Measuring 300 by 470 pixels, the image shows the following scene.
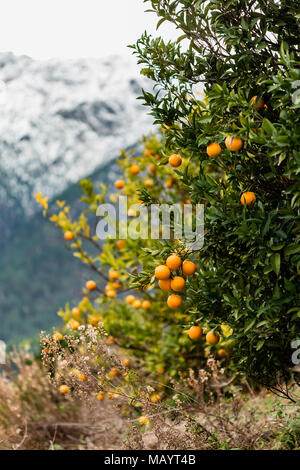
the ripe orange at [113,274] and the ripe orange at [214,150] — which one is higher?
the ripe orange at [214,150]

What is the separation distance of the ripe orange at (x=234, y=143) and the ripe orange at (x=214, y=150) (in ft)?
0.21

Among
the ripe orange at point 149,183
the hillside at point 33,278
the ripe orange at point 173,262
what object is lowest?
the hillside at point 33,278

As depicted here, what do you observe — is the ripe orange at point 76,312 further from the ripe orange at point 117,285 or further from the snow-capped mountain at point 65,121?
the snow-capped mountain at point 65,121

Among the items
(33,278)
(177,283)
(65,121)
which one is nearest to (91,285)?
(177,283)

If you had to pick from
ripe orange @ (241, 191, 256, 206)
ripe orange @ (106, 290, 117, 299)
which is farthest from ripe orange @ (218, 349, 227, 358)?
ripe orange @ (241, 191, 256, 206)

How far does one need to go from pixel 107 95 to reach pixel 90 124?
0.62 meters

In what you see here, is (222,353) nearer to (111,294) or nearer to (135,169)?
(111,294)

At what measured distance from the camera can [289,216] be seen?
4.62ft

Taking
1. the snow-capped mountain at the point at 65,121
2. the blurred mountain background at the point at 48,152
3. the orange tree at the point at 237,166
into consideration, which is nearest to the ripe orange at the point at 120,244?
the orange tree at the point at 237,166

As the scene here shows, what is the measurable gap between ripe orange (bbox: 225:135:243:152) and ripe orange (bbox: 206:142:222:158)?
2.5 inches

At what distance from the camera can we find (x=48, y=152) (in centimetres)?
743

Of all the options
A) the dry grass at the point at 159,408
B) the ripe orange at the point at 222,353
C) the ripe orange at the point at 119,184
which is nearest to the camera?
the dry grass at the point at 159,408

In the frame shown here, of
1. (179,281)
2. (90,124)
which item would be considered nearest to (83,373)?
(179,281)

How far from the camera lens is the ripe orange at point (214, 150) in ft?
5.05
